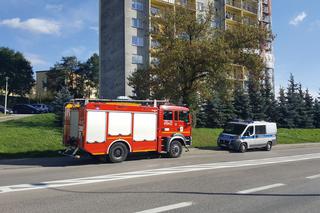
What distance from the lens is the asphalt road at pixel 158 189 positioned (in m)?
7.79

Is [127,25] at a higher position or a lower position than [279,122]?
higher

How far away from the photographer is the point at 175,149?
19438mm

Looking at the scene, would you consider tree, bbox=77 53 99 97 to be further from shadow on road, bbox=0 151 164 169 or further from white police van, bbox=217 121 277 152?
shadow on road, bbox=0 151 164 169

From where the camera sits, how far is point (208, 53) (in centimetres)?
2383

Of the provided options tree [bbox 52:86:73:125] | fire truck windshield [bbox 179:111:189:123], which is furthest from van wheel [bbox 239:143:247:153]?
tree [bbox 52:86:73:125]

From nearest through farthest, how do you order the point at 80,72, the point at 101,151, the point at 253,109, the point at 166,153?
the point at 101,151, the point at 166,153, the point at 253,109, the point at 80,72

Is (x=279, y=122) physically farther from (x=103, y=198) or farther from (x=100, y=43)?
(x=103, y=198)

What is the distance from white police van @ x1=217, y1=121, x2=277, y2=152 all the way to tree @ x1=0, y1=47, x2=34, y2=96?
5286 cm

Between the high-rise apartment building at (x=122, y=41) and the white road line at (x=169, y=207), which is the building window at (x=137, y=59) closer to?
the high-rise apartment building at (x=122, y=41)

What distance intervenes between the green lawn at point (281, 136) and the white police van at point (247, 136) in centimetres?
263

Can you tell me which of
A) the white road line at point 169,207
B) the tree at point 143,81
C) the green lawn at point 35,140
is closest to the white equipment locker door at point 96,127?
the green lawn at point 35,140

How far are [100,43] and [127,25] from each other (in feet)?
23.4

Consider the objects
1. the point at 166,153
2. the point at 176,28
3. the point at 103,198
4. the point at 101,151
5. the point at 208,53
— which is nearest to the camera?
the point at 103,198

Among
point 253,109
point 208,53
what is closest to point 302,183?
point 208,53
